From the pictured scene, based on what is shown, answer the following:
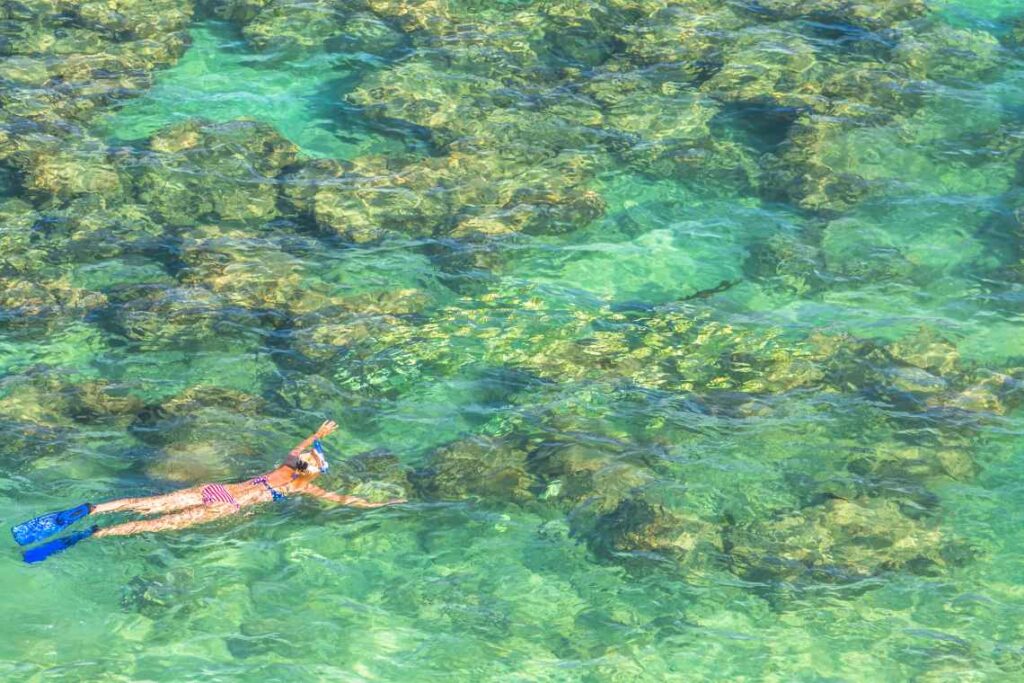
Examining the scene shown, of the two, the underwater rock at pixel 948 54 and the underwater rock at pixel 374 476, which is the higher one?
the underwater rock at pixel 948 54

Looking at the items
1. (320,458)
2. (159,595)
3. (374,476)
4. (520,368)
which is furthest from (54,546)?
(520,368)

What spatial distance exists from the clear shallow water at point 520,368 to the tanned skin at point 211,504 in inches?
8.7

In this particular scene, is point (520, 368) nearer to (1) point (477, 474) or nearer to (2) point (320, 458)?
(1) point (477, 474)

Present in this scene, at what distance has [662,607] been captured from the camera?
1145 cm

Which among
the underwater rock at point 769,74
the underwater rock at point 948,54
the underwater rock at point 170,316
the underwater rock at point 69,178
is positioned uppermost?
the underwater rock at point 948,54

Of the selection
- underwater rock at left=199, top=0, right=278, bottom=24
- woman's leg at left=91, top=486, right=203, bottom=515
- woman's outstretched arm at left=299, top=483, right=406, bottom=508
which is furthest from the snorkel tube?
underwater rock at left=199, top=0, right=278, bottom=24

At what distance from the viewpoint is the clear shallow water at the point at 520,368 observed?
36.8 feet

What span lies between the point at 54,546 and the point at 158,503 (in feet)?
3.62

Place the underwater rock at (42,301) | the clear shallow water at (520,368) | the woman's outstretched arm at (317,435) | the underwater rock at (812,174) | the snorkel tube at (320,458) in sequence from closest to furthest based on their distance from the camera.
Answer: the clear shallow water at (520,368)
the snorkel tube at (320,458)
the woman's outstretched arm at (317,435)
the underwater rock at (42,301)
the underwater rock at (812,174)

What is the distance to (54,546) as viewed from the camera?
11.4 m

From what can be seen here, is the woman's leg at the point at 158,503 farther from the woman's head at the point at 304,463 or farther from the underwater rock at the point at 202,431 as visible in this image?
the woman's head at the point at 304,463

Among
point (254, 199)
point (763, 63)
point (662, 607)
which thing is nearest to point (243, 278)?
point (254, 199)

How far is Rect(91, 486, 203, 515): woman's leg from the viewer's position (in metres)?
12.0

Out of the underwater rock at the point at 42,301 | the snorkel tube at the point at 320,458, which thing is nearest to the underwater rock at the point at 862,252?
the snorkel tube at the point at 320,458
